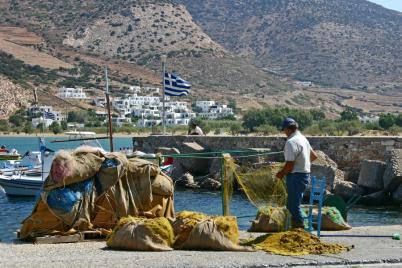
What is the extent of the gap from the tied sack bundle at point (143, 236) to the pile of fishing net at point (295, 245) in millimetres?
1159

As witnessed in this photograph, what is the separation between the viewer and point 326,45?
573 ft

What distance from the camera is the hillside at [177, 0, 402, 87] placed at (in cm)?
16425

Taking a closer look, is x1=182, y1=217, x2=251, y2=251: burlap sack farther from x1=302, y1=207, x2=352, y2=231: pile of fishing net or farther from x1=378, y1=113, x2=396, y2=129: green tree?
x1=378, y1=113, x2=396, y2=129: green tree

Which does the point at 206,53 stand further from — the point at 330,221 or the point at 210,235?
the point at 210,235

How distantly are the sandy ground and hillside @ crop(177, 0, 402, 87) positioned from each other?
151489 mm

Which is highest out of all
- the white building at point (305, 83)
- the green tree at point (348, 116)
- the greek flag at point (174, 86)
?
the white building at point (305, 83)

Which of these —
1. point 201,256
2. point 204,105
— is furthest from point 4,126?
point 201,256

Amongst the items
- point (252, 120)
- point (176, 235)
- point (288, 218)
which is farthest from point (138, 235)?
point (252, 120)

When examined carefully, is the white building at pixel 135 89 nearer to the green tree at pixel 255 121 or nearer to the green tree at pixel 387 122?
the green tree at pixel 255 121

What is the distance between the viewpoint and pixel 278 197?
13.1 m

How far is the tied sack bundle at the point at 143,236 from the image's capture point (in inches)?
396

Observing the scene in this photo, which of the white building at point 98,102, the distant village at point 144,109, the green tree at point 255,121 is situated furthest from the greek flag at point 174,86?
the white building at point 98,102

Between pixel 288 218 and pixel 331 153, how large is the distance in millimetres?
17405

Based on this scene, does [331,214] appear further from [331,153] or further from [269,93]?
[269,93]
